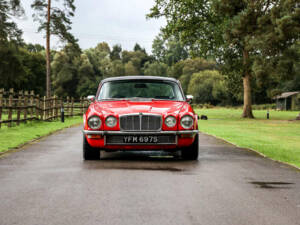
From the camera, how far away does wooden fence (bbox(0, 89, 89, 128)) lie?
1927 centimetres

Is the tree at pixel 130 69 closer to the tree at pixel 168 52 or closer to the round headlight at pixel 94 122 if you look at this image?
the tree at pixel 168 52

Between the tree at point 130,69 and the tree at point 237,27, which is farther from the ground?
the tree at point 130,69

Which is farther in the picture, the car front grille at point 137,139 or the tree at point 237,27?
the tree at point 237,27

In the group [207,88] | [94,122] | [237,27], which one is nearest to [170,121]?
[94,122]

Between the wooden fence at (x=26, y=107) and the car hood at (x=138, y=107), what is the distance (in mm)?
10085

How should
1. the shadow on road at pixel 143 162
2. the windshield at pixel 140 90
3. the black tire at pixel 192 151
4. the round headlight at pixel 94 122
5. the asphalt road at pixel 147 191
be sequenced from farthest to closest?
the windshield at pixel 140 90 < the black tire at pixel 192 151 < the round headlight at pixel 94 122 < the shadow on road at pixel 143 162 < the asphalt road at pixel 147 191

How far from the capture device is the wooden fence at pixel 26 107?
19266 millimetres

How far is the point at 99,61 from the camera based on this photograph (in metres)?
117

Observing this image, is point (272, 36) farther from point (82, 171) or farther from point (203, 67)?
point (203, 67)

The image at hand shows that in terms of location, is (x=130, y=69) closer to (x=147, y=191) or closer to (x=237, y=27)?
(x=237, y=27)

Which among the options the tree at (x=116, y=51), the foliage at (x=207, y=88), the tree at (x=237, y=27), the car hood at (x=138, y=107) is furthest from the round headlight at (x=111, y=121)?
the tree at (x=116, y=51)

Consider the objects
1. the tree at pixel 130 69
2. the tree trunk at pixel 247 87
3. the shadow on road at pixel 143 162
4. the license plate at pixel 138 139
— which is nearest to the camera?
the shadow on road at pixel 143 162

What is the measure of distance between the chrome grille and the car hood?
4.0 inches

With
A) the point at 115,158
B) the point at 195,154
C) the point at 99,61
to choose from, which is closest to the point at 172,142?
the point at 195,154
